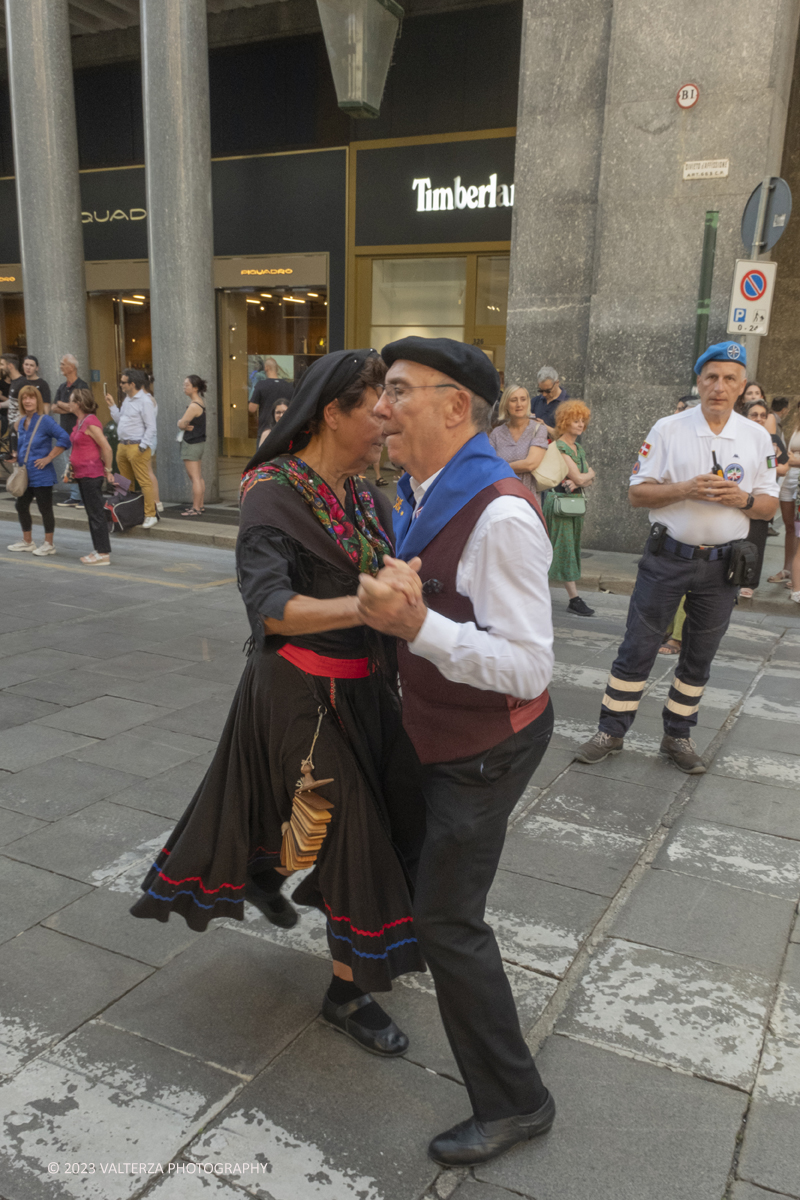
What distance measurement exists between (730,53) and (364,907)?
10061 millimetres

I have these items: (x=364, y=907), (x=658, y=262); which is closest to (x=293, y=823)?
(x=364, y=907)

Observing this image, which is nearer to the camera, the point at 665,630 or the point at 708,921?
the point at 708,921

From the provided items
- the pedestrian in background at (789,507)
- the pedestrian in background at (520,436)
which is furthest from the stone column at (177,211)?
the pedestrian in background at (789,507)

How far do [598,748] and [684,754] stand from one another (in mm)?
429

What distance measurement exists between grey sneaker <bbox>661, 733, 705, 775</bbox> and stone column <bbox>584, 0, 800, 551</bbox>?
20.1ft

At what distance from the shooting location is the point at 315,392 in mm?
2318

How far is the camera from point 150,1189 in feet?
6.95

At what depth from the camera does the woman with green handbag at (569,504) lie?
7988mm

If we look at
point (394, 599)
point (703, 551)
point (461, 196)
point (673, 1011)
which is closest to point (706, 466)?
point (703, 551)

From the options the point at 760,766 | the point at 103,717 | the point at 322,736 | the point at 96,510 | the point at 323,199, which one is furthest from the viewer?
the point at 323,199

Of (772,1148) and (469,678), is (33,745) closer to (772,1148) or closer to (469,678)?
(469,678)

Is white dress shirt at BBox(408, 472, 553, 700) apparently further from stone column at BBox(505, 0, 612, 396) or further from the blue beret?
stone column at BBox(505, 0, 612, 396)

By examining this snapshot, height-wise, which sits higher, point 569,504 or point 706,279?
point 706,279

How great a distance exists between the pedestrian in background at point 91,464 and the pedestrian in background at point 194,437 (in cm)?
248
